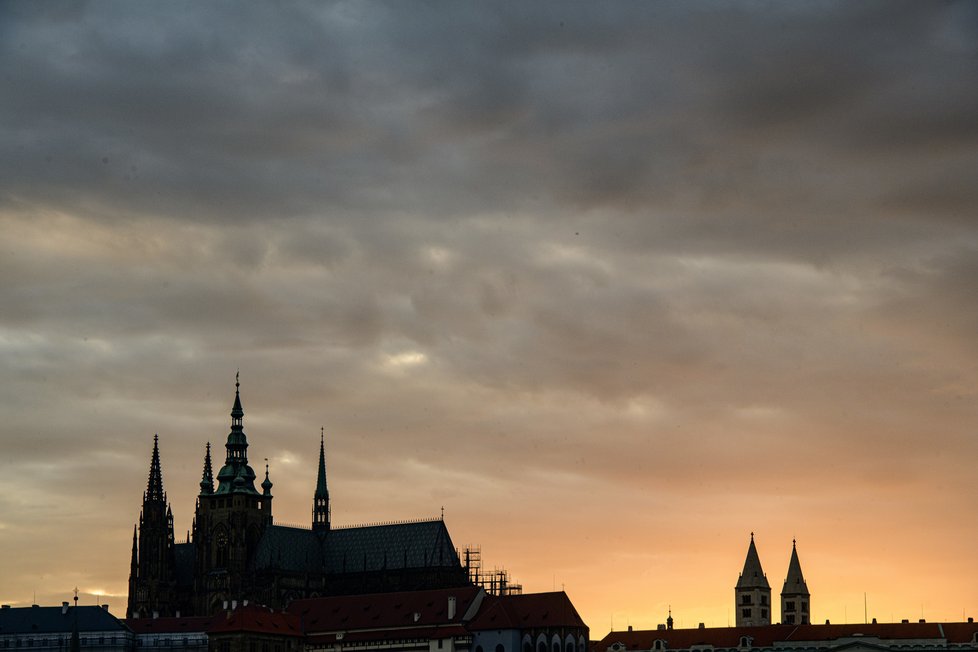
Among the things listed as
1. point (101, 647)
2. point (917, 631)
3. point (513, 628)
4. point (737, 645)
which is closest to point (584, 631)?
point (513, 628)

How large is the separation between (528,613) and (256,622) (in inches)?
1069

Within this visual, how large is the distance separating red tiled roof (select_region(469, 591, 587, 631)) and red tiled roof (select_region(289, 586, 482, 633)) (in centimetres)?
335

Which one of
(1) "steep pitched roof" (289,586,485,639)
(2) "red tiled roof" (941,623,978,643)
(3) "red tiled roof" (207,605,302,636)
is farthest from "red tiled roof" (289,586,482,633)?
(2) "red tiled roof" (941,623,978,643)

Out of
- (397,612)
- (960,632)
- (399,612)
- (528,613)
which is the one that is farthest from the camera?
(397,612)

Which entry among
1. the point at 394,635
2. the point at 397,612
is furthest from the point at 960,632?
the point at 397,612

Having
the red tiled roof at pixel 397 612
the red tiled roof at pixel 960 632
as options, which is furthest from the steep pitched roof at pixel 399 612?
the red tiled roof at pixel 960 632

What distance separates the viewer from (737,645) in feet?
655

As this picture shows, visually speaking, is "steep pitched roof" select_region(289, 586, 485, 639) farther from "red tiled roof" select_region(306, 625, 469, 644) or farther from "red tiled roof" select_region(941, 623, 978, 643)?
"red tiled roof" select_region(941, 623, 978, 643)

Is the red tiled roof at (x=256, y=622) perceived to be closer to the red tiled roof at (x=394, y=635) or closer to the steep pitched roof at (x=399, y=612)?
the red tiled roof at (x=394, y=635)

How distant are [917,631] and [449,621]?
47.6m

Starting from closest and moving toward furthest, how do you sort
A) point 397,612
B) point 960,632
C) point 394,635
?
point 960,632
point 394,635
point 397,612

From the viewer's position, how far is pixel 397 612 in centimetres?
19438

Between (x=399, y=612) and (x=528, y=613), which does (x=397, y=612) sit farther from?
(x=528, y=613)

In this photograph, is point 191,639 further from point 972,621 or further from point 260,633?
point 972,621
